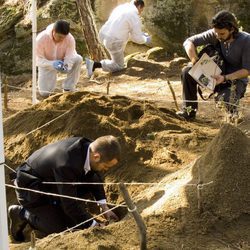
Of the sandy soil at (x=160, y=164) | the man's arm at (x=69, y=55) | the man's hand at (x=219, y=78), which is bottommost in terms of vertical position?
the sandy soil at (x=160, y=164)

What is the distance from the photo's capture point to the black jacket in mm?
4211

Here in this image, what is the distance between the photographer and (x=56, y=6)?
13336 millimetres

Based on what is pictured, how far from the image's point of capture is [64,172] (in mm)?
4203

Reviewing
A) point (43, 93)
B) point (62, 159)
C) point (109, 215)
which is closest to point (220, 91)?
point (109, 215)

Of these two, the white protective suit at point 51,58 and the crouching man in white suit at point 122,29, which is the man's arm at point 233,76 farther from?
the crouching man in white suit at point 122,29

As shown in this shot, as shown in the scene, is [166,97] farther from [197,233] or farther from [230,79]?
[197,233]

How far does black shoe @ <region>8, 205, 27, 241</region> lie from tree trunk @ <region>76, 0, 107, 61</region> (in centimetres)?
724

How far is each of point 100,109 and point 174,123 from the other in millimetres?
Answer: 874

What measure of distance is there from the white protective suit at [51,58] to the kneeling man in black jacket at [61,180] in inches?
142

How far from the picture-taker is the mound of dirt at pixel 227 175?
372 cm

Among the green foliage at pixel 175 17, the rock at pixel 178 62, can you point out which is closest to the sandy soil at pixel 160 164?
the rock at pixel 178 62

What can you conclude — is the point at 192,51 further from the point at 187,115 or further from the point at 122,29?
the point at 122,29

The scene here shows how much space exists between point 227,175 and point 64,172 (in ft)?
4.14

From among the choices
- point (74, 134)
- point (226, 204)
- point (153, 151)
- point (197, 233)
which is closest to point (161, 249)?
point (197, 233)
